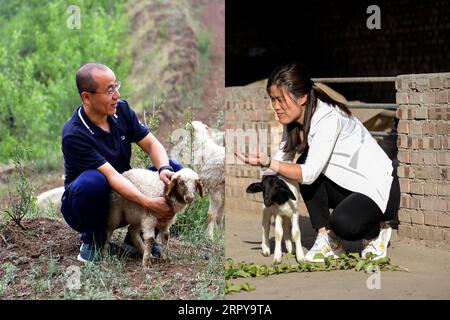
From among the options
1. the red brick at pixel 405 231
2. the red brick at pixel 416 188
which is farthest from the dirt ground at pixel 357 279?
the red brick at pixel 416 188

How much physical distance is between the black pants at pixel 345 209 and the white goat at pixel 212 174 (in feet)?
2.25

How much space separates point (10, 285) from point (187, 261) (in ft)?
3.40

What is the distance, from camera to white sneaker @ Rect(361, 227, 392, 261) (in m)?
5.51

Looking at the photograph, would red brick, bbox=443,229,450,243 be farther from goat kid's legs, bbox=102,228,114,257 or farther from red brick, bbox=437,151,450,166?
goat kid's legs, bbox=102,228,114,257

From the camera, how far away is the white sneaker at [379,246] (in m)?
5.51

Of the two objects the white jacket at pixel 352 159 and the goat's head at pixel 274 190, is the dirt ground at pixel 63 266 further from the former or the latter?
the white jacket at pixel 352 159

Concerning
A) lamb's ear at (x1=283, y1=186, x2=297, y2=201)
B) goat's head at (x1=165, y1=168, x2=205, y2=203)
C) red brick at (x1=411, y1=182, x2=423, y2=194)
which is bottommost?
red brick at (x1=411, y1=182, x2=423, y2=194)

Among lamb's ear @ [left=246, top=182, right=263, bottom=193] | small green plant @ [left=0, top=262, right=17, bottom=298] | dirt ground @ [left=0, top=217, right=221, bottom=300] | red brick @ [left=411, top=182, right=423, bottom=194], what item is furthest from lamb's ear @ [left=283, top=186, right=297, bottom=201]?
small green plant @ [left=0, top=262, right=17, bottom=298]

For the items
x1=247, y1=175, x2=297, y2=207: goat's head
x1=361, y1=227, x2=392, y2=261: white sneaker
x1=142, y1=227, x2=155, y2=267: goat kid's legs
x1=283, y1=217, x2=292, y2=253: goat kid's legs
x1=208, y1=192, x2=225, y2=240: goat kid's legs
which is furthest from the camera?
x1=208, y1=192, x2=225, y2=240: goat kid's legs

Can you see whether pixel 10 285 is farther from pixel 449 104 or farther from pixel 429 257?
pixel 449 104

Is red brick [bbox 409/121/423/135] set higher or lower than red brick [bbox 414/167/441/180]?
higher

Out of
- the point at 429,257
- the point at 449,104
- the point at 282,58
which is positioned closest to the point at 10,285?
the point at 429,257

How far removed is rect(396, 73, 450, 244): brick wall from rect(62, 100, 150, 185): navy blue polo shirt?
2151mm

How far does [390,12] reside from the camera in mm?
10656
